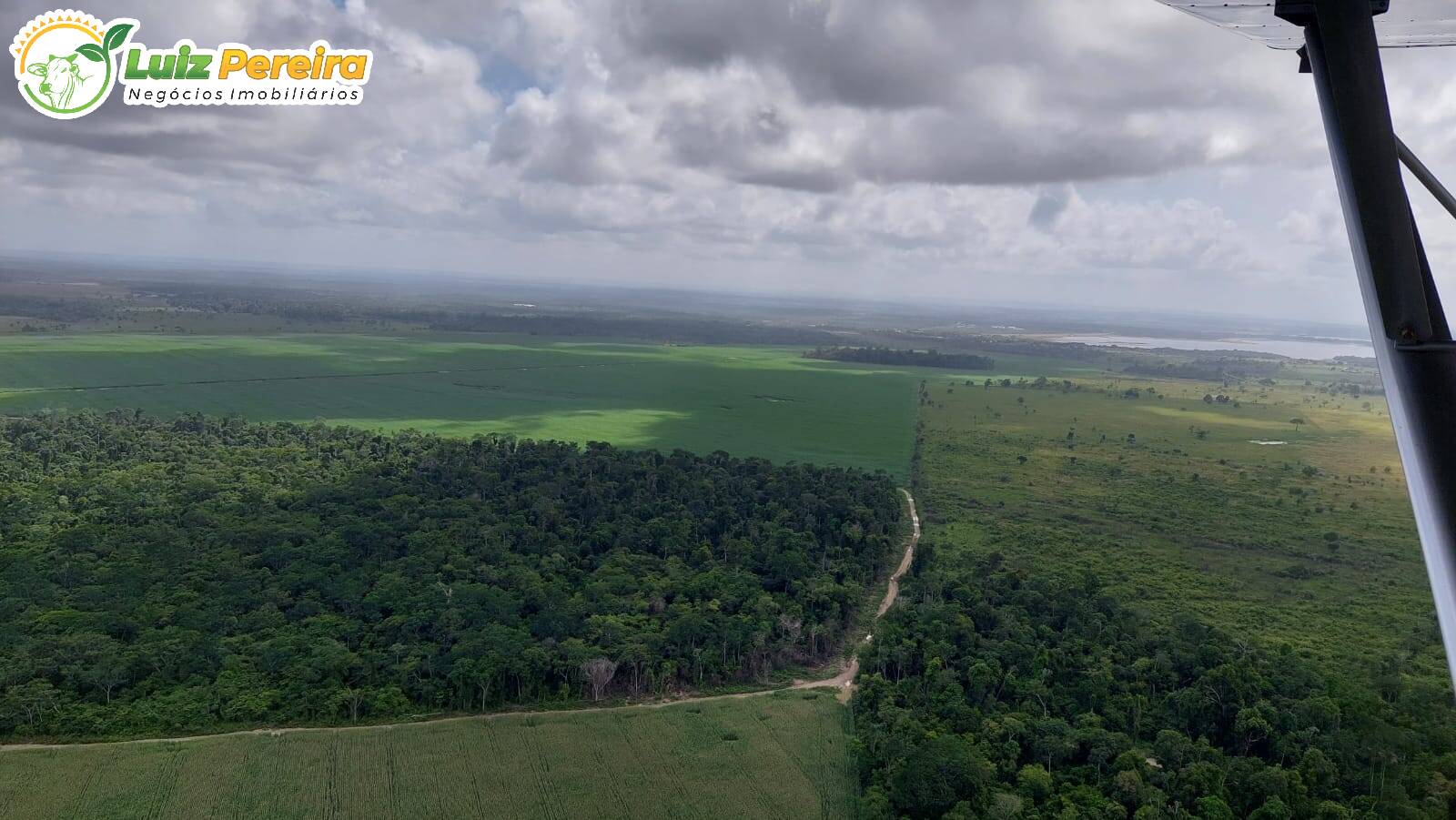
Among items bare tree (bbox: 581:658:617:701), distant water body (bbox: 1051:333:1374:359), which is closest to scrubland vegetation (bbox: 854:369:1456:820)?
bare tree (bbox: 581:658:617:701)

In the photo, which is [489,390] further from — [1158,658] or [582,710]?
[1158,658]

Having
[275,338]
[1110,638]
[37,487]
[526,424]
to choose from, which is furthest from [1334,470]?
[275,338]

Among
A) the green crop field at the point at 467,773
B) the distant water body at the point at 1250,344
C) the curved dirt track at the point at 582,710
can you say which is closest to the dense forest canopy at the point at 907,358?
the distant water body at the point at 1250,344

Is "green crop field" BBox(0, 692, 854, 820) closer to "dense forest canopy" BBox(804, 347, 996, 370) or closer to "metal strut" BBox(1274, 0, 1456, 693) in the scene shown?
"metal strut" BBox(1274, 0, 1456, 693)

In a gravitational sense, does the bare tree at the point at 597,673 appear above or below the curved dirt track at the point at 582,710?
above

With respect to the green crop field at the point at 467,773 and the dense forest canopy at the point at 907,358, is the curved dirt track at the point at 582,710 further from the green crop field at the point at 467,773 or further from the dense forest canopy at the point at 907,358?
the dense forest canopy at the point at 907,358

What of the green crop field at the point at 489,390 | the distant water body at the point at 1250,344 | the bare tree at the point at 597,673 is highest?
the distant water body at the point at 1250,344

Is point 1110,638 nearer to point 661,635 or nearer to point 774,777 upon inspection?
point 774,777
